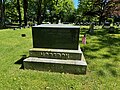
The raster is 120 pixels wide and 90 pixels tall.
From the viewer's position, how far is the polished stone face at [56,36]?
581 centimetres

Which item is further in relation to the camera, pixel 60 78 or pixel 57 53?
pixel 57 53

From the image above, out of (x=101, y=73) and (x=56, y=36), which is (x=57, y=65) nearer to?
(x=56, y=36)

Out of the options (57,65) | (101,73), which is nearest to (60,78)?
(57,65)

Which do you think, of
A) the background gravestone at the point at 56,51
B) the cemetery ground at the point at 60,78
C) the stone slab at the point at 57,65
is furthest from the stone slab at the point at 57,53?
the cemetery ground at the point at 60,78

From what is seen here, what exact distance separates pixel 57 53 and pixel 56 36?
2.21 ft

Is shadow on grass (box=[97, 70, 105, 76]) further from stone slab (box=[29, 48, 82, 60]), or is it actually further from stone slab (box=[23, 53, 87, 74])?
stone slab (box=[29, 48, 82, 60])

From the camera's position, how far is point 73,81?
4.93 m

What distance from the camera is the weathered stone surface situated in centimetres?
549

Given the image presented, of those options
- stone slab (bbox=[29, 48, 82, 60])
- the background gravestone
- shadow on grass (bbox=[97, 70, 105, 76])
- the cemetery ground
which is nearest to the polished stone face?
the background gravestone

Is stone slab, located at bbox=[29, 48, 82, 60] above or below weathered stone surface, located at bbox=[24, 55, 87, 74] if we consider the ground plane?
above

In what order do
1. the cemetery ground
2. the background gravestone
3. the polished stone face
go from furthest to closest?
the polished stone face < the background gravestone < the cemetery ground

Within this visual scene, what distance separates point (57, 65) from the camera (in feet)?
18.5

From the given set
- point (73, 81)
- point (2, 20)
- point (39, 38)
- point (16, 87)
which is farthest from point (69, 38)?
point (2, 20)

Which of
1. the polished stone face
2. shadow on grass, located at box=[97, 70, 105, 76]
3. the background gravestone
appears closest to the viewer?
shadow on grass, located at box=[97, 70, 105, 76]
